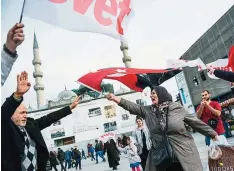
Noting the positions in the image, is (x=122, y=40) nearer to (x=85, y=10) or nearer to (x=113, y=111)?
(x=85, y=10)

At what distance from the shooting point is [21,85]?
2.07m

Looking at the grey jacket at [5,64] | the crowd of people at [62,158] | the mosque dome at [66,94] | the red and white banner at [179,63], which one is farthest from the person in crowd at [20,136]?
the mosque dome at [66,94]

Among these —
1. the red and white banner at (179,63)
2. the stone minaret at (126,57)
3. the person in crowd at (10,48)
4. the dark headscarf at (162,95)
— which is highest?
the stone minaret at (126,57)

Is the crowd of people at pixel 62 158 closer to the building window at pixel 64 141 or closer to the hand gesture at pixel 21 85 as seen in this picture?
the hand gesture at pixel 21 85

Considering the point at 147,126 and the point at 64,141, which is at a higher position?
the point at 64,141

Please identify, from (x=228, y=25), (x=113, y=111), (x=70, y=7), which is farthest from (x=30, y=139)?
(x=113, y=111)

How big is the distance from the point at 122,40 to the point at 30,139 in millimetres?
1626

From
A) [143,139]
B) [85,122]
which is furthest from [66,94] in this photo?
[143,139]

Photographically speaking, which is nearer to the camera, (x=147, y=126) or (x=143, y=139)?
(x=147, y=126)

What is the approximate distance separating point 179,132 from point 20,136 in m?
1.94

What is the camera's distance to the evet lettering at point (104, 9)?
335 centimetres

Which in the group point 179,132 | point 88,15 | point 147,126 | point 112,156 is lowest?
point 112,156

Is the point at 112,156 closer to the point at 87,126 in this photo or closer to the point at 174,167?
the point at 174,167

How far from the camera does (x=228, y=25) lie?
29719 mm
